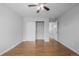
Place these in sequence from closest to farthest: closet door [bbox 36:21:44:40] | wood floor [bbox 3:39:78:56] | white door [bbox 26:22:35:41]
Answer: wood floor [bbox 3:39:78:56], white door [bbox 26:22:35:41], closet door [bbox 36:21:44:40]

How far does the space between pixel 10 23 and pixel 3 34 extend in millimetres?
445

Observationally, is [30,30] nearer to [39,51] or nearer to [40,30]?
[40,30]

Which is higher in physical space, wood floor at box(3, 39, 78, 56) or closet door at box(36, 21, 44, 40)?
closet door at box(36, 21, 44, 40)

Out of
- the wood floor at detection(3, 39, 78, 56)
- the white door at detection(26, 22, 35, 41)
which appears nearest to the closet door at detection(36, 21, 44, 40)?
the white door at detection(26, 22, 35, 41)

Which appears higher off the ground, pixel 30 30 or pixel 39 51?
pixel 30 30

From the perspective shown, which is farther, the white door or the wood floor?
the white door

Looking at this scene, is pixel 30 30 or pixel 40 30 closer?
pixel 30 30

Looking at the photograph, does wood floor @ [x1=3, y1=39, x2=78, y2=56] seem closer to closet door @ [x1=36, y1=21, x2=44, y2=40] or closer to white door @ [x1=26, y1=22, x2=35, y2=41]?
white door @ [x1=26, y1=22, x2=35, y2=41]

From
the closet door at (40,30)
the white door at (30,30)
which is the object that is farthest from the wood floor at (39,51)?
the closet door at (40,30)

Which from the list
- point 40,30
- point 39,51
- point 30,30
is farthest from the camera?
point 40,30

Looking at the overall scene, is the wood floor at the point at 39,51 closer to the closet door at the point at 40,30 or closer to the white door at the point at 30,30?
the white door at the point at 30,30

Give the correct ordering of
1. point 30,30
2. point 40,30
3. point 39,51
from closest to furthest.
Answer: point 39,51 < point 30,30 < point 40,30

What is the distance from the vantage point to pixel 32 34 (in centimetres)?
639

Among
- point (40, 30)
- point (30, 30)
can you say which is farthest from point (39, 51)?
point (40, 30)
